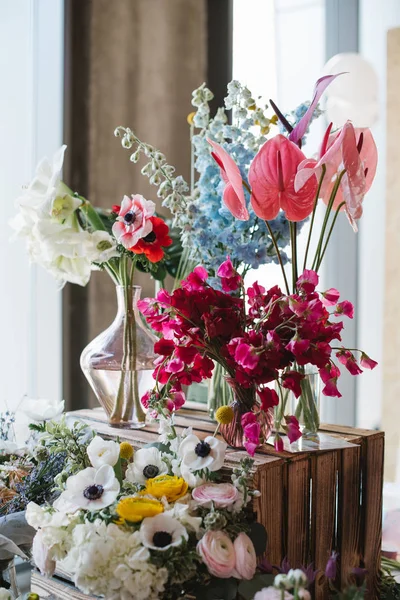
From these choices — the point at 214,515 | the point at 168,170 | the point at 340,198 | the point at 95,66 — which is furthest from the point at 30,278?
the point at 214,515

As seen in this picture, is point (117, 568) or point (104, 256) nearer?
point (117, 568)

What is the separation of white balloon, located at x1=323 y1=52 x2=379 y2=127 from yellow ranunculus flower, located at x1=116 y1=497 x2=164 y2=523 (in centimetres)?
163

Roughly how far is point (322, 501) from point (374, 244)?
1.58 metres

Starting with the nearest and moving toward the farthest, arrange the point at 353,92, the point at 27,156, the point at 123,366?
the point at 123,366 < the point at 27,156 < the point at 353,92

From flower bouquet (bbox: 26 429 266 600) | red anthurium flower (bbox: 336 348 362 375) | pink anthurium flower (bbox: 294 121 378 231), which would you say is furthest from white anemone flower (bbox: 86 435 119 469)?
pink anthurium flower (bbox: 294 121 378 231)

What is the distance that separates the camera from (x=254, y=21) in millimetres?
2477

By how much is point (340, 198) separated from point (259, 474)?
450 mm

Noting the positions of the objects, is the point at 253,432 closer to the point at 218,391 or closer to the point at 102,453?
the point at 102,453

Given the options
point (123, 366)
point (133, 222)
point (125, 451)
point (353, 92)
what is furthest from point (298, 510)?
point (353, 92)

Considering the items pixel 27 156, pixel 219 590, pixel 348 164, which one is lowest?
pixel 219 590

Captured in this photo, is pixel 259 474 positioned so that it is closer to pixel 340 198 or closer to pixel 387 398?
pixel 340 198

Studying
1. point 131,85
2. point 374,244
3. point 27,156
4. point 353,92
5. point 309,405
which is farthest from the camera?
point 374,244

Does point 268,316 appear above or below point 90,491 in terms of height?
above

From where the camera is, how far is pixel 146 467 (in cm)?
96
